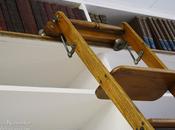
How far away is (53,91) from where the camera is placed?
1.18 m

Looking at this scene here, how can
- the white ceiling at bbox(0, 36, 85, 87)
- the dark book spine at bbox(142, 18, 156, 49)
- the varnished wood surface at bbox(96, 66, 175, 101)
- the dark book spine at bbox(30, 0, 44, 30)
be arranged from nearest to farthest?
the varnished wood surface at bbox(96, 66, 175, 101), the white ceiling at bbox(0, 36, 85, 87), the dark book spine at bbox(30, 0, 44, 30), the dark book spine at bbox(142, 18, 156, 49)

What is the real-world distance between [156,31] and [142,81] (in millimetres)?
880

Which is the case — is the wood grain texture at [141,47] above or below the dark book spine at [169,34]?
below

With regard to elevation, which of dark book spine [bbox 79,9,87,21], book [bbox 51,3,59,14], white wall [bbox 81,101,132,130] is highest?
book [bbox 51,3,59,14]

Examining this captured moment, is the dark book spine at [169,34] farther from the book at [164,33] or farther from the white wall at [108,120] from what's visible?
the white wall at [108,120]

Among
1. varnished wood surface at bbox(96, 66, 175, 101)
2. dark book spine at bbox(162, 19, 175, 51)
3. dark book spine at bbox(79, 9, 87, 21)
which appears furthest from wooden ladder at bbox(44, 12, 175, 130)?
dark book spine at bbox(162, 19, 175, 51)

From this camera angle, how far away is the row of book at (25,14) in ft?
4.40

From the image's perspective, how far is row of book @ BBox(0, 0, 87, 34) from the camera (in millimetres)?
1341

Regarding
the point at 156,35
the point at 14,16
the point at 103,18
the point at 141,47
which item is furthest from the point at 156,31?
the point at 14,16

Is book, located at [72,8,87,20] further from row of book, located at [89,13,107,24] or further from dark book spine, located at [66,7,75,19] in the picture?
row of book, located at [89,13,107,24]

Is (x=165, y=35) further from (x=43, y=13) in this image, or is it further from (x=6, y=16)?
(x=6, y=16)

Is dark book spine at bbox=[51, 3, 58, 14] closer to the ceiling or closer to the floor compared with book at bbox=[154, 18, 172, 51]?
closer to the ceiling

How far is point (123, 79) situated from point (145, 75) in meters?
0.07

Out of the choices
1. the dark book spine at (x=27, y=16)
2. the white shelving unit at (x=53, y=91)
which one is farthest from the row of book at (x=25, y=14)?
the white shelving unit at (x=53, y=91)
